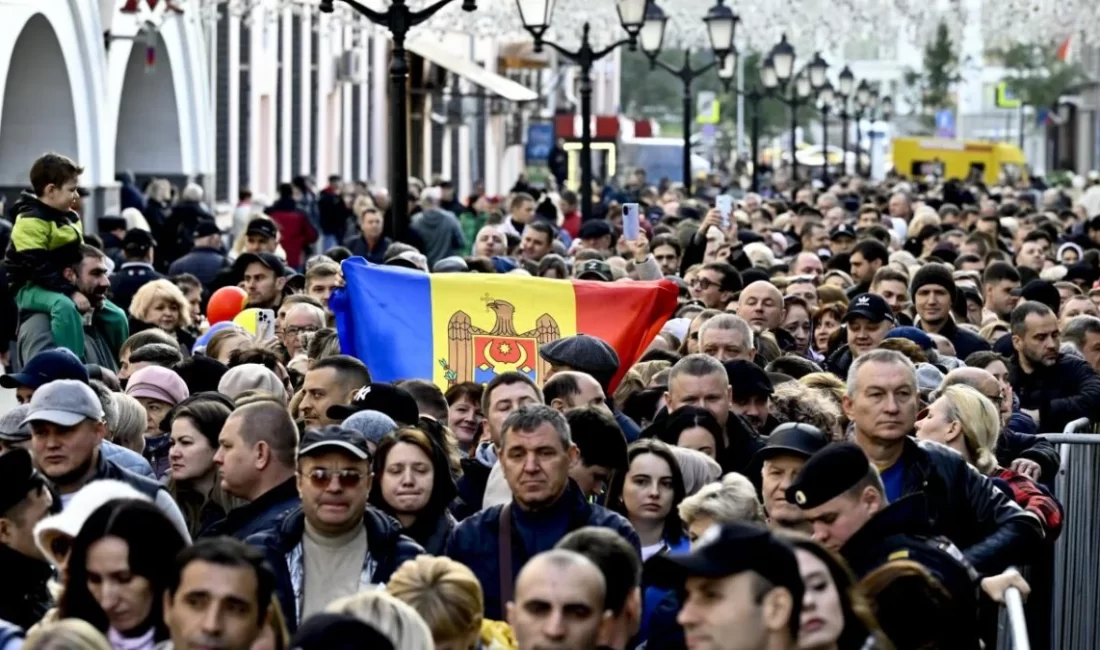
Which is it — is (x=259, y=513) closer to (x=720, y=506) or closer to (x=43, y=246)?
(x=720, y=506)

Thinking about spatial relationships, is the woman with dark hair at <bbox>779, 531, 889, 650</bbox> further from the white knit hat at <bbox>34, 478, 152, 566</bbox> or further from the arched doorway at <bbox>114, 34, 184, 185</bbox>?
the arched doorway at <bbox>114, 34, 184, 185</bbox>

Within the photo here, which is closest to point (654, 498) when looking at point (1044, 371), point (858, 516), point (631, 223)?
point (858, 516)

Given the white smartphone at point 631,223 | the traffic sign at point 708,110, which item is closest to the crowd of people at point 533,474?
the white smartphone at point 631,223

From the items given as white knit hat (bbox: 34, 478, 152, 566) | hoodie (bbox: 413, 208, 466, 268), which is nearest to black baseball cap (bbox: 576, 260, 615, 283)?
hoodie (bbox: 413, 208, 466, 268)

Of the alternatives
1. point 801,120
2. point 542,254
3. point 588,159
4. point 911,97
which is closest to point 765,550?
point 542,254

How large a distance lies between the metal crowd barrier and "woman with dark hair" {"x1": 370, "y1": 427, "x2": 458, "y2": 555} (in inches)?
125

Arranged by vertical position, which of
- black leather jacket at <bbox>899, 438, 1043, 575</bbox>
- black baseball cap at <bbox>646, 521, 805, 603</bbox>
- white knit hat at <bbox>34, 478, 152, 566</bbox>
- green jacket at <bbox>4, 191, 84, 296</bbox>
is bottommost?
black leather jacket at <bbox>899, 438, 1043, 575</bbox>

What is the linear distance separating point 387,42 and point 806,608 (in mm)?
49908

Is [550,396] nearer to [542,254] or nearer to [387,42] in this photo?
[542,254]

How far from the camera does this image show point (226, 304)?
623 inches

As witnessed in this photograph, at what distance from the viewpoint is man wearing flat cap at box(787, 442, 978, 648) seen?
301 inches

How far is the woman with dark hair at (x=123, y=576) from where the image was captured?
659 centimetres

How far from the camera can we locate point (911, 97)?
123562 mm

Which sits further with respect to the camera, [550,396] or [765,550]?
[550,396]
